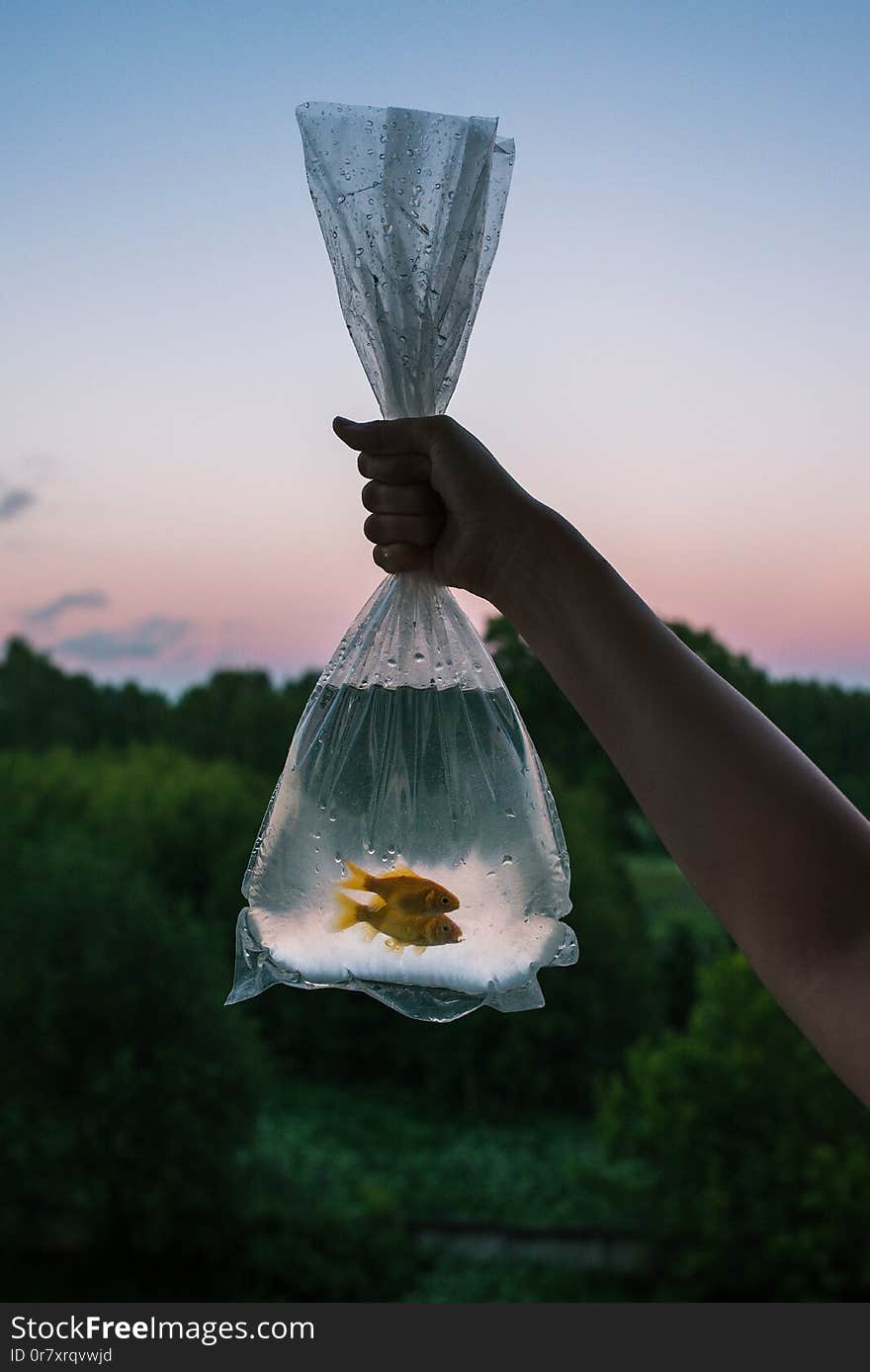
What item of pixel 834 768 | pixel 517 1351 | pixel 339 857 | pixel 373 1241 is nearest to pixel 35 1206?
pixel 373 1241

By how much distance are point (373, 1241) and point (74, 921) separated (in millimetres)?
2131

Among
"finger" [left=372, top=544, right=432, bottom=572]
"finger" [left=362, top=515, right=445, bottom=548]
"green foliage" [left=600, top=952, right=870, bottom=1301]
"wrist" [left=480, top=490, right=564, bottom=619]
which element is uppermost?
"finger" [left=362, top=515, right=445, bottom=548]

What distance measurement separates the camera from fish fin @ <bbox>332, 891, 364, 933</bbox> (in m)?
0.79

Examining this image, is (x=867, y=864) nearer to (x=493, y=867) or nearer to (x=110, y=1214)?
(x=493, y=867)

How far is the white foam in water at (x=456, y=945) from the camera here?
0.78m

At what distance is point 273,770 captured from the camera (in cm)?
801

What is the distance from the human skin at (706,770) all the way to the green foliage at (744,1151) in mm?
5479

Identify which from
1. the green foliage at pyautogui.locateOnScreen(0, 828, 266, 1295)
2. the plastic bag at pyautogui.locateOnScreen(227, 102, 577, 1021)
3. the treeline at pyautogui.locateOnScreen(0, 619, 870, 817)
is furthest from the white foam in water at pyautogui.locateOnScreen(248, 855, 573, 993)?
the treeline at pyautogui.locateOnScreen(0, 619, 870, 817)

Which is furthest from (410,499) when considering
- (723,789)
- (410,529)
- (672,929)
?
(672,929)

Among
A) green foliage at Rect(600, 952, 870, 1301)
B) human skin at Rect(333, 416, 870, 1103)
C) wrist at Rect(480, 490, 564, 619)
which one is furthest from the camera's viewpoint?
green foliage at Rect(600, 952, 870, 1301)

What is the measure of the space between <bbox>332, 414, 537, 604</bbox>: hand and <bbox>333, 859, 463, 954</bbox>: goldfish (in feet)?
0.62

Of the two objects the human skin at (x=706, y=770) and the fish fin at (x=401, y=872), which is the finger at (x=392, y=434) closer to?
the human skin at (x=706, y=770)

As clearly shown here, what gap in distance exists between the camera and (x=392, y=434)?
768 millimetres

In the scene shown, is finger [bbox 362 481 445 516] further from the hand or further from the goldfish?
the goldfish
